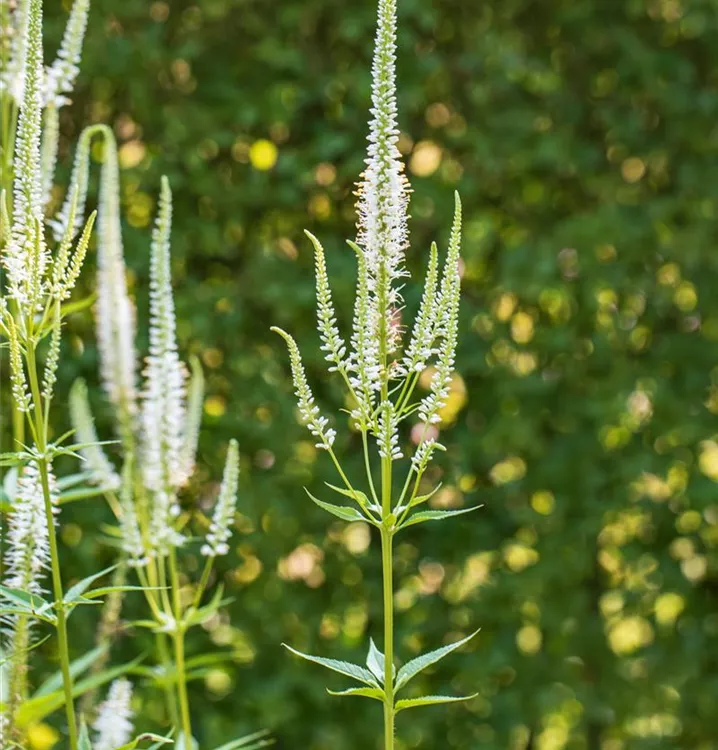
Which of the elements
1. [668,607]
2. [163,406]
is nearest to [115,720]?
[163,406]

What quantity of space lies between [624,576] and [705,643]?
0.37 meters

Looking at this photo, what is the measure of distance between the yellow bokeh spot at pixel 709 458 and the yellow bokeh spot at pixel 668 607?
1.50 ft

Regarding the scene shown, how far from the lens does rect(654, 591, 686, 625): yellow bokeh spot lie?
396cm

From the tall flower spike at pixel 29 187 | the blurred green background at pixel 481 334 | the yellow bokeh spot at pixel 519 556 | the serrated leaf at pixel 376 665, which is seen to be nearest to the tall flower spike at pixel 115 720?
the serrated leaf at pixel 376 665

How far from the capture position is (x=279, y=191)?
3.61m

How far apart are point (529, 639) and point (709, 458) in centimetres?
91

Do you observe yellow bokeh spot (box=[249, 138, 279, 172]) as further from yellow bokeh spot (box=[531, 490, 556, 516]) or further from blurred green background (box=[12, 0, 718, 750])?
yellow bokeh spot (box=[531, 490, 556, 516])

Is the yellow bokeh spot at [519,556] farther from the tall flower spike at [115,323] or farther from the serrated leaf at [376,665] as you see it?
the serrated leaf at [376,665]

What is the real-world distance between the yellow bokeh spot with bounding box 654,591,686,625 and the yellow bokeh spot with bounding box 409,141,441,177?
1.72 m

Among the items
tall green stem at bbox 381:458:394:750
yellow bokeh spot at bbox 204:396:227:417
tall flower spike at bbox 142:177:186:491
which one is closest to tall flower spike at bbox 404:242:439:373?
tall green stem at bbox 381:458:394:750

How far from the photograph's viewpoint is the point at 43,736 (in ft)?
11.3

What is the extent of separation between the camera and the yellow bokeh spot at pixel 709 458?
3885 millimetres

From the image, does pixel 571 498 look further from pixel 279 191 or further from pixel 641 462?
pixel 279 191

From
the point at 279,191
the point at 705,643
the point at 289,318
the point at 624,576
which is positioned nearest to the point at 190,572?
the point at 289,318
